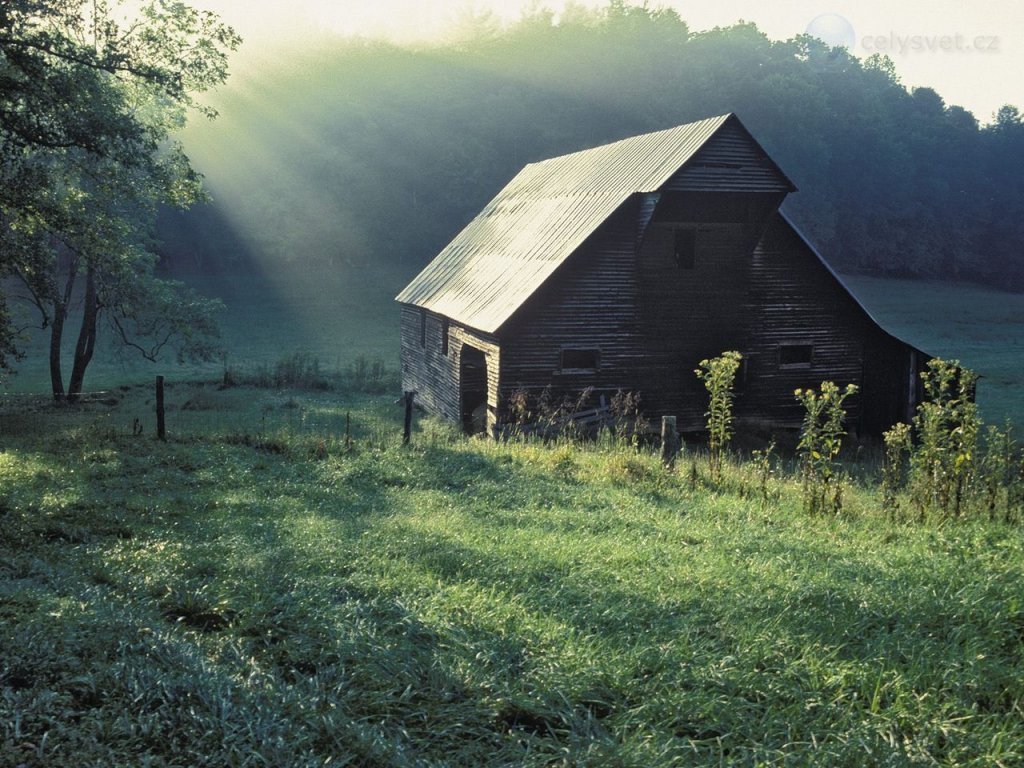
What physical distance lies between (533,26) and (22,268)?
75673 mm

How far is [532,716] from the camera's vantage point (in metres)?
5.24

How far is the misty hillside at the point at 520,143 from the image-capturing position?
66.2m

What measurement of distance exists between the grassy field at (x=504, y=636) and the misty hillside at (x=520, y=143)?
58022 mm

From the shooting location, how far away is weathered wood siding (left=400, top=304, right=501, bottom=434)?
72.7ft

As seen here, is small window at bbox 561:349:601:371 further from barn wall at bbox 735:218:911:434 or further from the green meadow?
the green meadow

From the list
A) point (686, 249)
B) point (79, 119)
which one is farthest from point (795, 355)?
point (79, 119)

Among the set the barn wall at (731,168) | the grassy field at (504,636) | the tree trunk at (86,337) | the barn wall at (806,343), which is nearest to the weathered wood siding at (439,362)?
the barn wall at (731,168)

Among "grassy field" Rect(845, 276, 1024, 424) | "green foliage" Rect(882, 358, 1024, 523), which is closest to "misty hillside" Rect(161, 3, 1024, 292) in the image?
"grassy field" Rect(845, 276, 1024, 424)

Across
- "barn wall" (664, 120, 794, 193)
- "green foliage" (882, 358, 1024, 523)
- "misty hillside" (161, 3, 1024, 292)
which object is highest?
"misty hillside" (161, 3, 1024, 292)

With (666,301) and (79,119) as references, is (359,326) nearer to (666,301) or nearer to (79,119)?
(666,301)

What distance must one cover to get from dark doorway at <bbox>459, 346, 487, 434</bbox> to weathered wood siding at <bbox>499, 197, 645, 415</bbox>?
2682mm

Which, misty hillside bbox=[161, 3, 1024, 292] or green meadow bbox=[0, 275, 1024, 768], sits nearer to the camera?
green meadow bbox=[0, 275, 1024, 768]

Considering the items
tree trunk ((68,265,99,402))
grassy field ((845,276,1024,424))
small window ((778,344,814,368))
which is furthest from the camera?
grassy field ((845,276,1024,424))

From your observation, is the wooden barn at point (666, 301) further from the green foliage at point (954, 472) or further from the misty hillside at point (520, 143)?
the misty hillside at point (520, 143)
